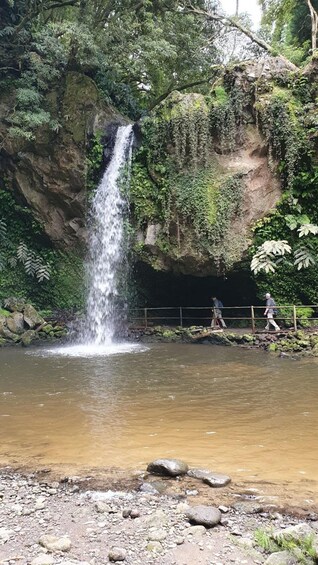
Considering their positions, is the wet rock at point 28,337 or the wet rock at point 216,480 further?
the wet rock at point 28,337

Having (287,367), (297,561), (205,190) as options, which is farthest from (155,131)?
(297,561)

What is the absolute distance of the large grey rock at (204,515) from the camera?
132 inches

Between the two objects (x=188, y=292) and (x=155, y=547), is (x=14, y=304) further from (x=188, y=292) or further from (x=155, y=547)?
(x=155, y=547)

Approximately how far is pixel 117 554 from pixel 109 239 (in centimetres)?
1381

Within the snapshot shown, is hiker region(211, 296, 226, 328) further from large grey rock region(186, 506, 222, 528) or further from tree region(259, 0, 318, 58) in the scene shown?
tree region(259, 0, 318, 58)

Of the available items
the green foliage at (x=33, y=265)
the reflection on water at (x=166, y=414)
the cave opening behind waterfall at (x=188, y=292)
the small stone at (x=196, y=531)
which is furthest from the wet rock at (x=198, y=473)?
the green foliage at (x=33, y=265)

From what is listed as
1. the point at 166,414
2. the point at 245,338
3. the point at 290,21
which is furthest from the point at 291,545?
the point at 290,21

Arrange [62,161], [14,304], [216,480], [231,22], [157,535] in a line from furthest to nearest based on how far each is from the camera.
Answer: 1. [231,22]
2. [62,161]
3. [14,304]
4. [216,480]
5. [157,535]

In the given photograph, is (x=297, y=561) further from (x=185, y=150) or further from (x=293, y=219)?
(x=185, y=150)

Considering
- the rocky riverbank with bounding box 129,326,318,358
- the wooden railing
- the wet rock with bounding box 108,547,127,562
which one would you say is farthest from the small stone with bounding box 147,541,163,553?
the wooden railing

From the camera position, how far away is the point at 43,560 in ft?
9.61

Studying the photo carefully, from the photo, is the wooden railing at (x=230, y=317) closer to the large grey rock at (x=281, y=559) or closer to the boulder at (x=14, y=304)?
the boulder at (x=14, y=304)

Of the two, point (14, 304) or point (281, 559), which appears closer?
point (281, 559)

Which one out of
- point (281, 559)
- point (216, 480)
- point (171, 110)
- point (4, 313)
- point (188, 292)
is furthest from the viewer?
point (188, 292)
